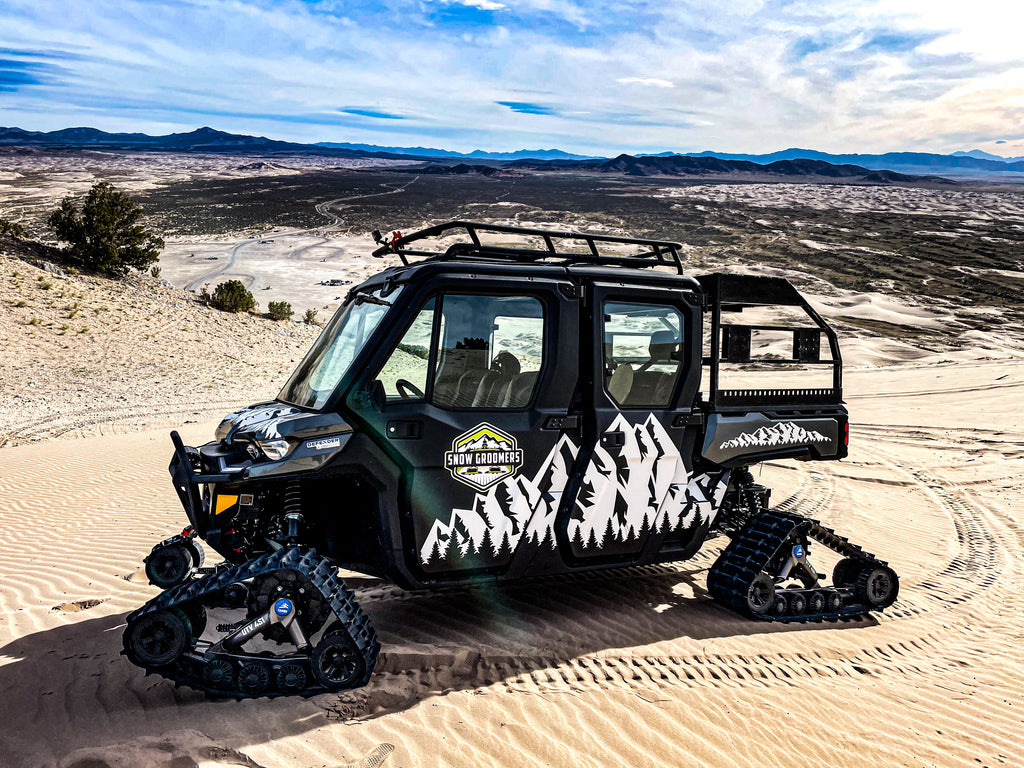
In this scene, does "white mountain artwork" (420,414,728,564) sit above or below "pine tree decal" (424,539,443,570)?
above

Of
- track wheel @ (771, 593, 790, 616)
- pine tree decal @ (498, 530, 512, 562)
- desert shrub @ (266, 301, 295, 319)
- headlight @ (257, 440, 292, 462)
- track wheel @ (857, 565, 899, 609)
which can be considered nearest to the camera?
headlight @ (257, 440, 292, 462)

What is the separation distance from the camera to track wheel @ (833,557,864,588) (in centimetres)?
648

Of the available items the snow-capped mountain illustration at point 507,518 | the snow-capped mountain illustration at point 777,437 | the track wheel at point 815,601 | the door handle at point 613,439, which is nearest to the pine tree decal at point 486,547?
the snow-capped mountain illustration at point 507,518

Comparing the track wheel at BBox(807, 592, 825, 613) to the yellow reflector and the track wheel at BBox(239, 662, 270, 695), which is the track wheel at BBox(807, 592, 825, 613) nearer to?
the track wheel at BBox(239, 662, 270, 695)

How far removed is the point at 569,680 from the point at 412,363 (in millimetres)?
2245

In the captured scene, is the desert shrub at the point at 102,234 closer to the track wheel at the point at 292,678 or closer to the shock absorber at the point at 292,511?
the shock absorber at the point at 292,511

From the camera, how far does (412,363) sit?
5.04m

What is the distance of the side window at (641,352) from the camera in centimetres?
559

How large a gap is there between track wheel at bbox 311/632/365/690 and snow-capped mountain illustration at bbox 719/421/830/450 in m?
3.12

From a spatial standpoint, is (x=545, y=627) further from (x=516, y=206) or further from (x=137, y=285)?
(x=516, y=206)

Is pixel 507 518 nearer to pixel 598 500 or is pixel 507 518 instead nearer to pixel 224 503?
pixel 598 500

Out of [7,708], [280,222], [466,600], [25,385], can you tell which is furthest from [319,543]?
[280,222]

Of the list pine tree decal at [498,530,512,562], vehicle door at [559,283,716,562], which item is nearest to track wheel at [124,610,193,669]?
pine tree decal at [498,530,512,562]

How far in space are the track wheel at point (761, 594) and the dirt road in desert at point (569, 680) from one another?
143mm
